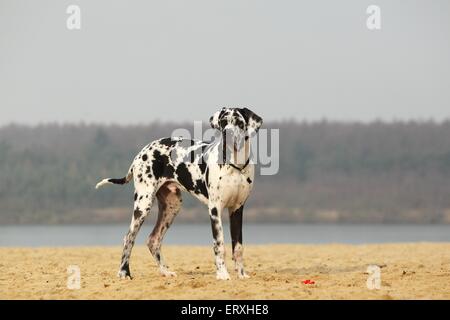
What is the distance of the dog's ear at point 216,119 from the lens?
1299cm

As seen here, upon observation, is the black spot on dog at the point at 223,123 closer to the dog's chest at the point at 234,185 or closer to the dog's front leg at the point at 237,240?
the dog's chest at the point at 234,185

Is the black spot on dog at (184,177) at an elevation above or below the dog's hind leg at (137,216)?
above

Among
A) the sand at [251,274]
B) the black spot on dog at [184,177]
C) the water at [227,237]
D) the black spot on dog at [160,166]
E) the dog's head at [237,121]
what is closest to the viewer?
the sand at [251,274]

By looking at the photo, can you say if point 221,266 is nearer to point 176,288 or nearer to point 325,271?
point 176,288

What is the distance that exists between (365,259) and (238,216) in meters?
6.04

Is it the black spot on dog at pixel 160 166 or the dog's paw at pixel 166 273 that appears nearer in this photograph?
the black spot on dog at pixel 160 166

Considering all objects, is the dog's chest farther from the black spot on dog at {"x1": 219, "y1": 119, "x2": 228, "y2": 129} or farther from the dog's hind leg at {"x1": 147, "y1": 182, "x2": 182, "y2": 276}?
the dog's hind leg at {"x1": 147, "y1": 182, "x2": 182, "y2": 276}

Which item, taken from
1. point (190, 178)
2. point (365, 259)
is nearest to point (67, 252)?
point (365, 259)

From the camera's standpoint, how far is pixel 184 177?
536 inches

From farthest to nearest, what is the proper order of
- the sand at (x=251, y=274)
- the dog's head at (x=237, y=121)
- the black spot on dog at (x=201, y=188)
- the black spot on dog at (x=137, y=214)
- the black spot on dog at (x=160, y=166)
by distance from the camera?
the black spot on dog at (x=137, y=214) → the black spot on dog at (x=160, y=166) → the black spot on dog at (x=201, y=188) → the dog's head at (x=237, y=121) → the sand at (x=251, y=274)

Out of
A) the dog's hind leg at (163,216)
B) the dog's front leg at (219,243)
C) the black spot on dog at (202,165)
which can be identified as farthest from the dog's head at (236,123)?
the dog's hind leg at (163,216)

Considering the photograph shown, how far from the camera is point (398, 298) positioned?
11.4 meters

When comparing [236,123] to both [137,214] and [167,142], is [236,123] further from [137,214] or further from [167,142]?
[137,214]

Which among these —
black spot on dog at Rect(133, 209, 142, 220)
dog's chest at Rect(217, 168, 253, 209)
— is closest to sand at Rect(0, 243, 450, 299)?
black spot on dog at Rect(133, 209, 142, 220)
